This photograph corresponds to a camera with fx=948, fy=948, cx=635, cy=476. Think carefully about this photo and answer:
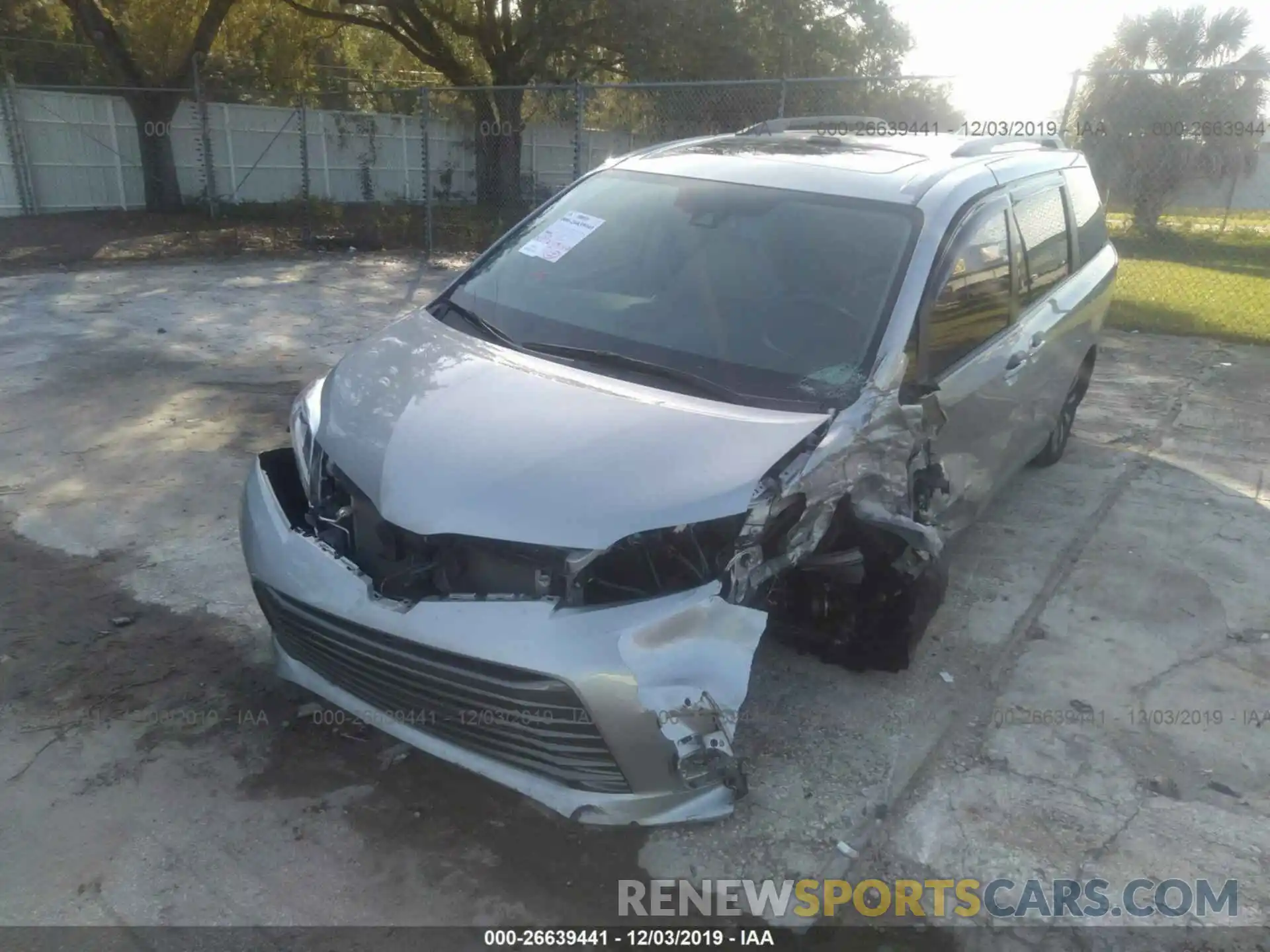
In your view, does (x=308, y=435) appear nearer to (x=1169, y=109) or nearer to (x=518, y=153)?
(x=518, y=153)

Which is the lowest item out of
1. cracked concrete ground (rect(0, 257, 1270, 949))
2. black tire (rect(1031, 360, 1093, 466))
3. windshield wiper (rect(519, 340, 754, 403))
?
cracked concrete ground (rect(0, 257, 1270, 949))

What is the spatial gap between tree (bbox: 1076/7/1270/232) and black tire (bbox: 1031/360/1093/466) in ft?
31.2

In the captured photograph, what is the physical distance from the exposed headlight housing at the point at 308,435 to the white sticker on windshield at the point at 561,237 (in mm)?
1017

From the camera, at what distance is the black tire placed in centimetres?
553

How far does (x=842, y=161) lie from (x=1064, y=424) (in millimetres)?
2673

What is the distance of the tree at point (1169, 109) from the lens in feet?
53.5

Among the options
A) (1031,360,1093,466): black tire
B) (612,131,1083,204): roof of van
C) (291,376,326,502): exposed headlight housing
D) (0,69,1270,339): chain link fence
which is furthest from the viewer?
(0,69,1270,339): chain link fence

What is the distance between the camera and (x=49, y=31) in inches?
875

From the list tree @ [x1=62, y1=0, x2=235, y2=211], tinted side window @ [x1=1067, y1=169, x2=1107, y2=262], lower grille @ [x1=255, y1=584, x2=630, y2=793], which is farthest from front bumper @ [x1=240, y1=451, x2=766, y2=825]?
tree @ [x1=62, y1=0, x2=235, y2=211]

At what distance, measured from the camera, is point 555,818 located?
2.84 meters

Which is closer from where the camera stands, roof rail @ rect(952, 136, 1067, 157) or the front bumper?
the front bumper

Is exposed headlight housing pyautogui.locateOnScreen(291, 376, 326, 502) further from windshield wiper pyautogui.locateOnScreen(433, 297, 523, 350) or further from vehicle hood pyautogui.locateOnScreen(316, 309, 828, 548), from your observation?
windshield wiper pyautogui.locateOnScreen(433, 297, 523, 350)

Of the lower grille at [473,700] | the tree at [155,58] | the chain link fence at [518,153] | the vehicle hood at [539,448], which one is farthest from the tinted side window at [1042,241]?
the tree at [155,58]

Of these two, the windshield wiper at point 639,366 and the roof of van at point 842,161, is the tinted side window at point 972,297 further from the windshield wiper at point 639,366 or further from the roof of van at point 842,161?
the windshield wiper at point 639,366
